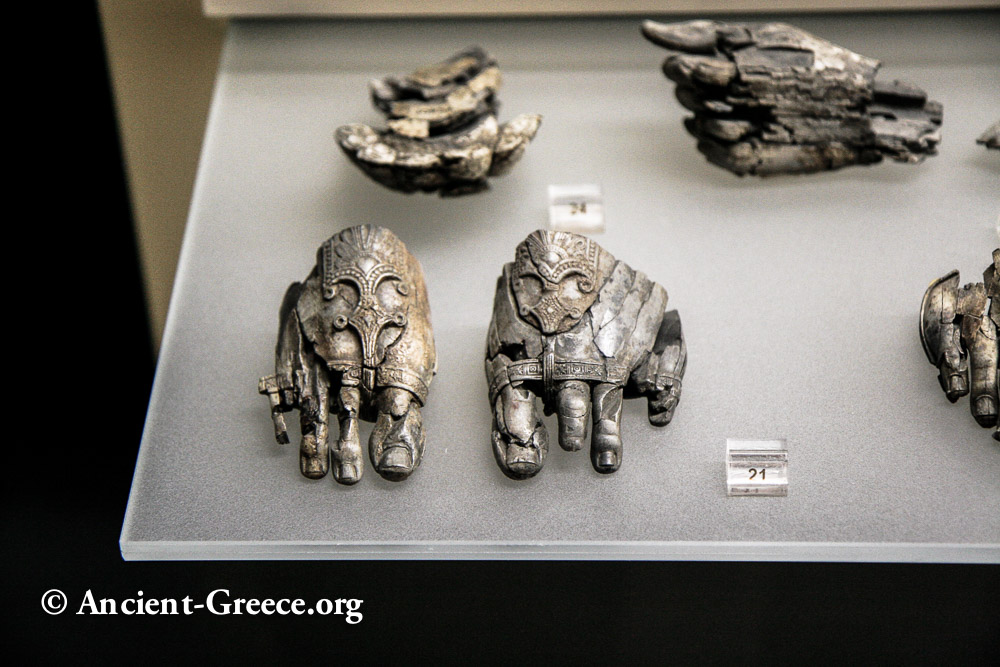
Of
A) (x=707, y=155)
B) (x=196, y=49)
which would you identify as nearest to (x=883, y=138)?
(x=707, y=155)

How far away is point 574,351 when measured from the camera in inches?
101

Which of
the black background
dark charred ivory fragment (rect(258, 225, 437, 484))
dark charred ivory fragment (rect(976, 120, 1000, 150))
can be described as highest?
dark charred ivory fragment (rect(976, 120, 1000, 150))

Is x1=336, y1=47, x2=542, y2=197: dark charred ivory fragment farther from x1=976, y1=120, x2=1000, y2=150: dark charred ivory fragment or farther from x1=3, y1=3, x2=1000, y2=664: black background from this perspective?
x1=976, y1=120, x2=1000, y2=150: dark charred ivory fragment

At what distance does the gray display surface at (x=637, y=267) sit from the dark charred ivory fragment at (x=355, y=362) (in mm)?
169

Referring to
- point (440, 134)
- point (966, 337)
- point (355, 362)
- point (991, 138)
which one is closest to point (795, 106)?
point (991, 138)

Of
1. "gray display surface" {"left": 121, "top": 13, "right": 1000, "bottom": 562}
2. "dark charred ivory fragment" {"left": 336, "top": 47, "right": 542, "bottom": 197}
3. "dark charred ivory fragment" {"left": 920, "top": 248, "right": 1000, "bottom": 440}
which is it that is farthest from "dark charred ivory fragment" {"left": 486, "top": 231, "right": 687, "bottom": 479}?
"dark charred ivory fragment" {"left": 920, "top": 248, "right": 1000, "bottom": 440}

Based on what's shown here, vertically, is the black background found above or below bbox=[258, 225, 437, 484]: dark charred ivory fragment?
below

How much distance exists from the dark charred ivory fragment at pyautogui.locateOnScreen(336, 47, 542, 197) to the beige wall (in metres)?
0.72

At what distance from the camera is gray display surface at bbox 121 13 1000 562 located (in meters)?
Result: 2.54

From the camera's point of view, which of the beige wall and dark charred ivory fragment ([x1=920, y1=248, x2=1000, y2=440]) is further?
the beige wall

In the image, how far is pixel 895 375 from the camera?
2.85 m

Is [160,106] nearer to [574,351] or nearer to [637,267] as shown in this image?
[637,267]

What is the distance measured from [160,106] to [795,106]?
2048 millimetres

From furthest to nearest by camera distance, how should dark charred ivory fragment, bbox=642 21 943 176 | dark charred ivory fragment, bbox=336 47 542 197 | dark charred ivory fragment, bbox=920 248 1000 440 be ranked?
dark charred ivory fragment, bbox=642 21 943 176 → dark charred ivory fragment, bbox=336 47 542 197 → dark charred ivory fragment, bbox=920 248 1000 440
